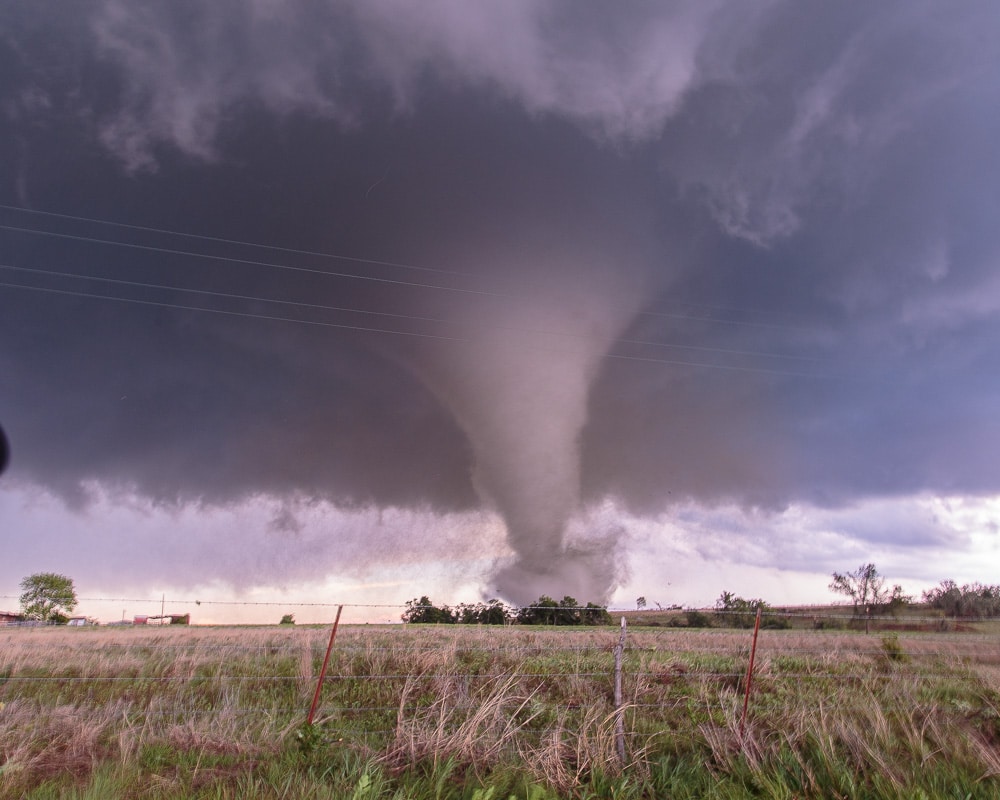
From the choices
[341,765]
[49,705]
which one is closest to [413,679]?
[341,765]

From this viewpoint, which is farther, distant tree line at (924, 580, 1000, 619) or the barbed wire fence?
distant tree line at (924, 580, 1000, 619)

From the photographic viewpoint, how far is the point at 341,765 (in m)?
6.38

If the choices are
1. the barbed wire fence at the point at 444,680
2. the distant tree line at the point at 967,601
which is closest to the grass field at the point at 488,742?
the barbed wire fence at the point at 444,680

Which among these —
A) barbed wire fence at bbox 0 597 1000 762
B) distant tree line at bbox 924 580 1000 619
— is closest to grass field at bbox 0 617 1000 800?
barbed wire fence at bbox 0 597 1000 762

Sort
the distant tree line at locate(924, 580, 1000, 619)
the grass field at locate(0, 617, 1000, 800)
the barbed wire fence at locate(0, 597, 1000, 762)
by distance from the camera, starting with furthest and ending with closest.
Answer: the distant tree line at locate(924, 580, 1000, 619) < the barbed wire fence at locate(0, 597, 1000, 762) < the grass field at locate(0, 617, 1000, 800)

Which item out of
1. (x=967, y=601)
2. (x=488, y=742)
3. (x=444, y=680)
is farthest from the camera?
(x=967, y=601)

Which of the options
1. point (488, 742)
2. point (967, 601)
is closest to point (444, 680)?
point (488, 742)

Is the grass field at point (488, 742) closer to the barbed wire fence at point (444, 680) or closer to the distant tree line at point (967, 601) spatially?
the barbed wire fence at point (444, 680)

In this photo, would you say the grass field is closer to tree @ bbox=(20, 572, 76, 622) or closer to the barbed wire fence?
the barbed wire fence

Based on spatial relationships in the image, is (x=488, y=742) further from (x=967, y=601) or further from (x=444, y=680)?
(x=967, y=601)

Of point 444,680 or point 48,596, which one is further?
point 48,596

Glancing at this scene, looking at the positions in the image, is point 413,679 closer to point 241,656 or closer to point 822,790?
point 241,656

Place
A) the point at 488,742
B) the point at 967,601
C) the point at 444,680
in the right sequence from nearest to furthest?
the point at 488,742 → the point at 444,680 → the point at 967,601

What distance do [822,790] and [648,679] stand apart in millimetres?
5501
